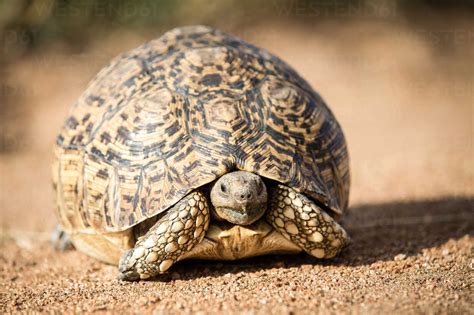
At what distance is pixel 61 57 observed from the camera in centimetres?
1347

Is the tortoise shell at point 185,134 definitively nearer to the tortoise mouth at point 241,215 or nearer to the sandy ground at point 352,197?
the tortoise mouth at point 241,215

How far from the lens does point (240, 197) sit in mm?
3686

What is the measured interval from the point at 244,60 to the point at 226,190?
3.64 ft

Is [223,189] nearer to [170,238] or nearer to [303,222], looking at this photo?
[170,238]

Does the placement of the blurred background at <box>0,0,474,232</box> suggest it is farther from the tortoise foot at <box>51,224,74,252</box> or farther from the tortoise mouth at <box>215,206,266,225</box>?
the tortoise mouth at <box>215,206,266,225</box>

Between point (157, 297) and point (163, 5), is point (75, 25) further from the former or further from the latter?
point (157, 297)

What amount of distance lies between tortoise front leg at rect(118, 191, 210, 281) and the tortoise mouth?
11 centimetres

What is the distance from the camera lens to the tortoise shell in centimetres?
391

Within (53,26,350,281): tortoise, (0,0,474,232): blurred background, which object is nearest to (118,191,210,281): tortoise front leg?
(53,26,350,281): tortoise

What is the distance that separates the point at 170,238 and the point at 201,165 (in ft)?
1.61

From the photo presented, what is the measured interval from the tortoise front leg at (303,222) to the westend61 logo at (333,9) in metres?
11.1

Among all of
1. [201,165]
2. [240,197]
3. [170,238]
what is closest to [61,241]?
[170,238]

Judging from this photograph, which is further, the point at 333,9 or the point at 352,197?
the point at 333,9

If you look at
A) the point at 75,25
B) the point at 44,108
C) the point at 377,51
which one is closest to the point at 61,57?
the point at 75,25
